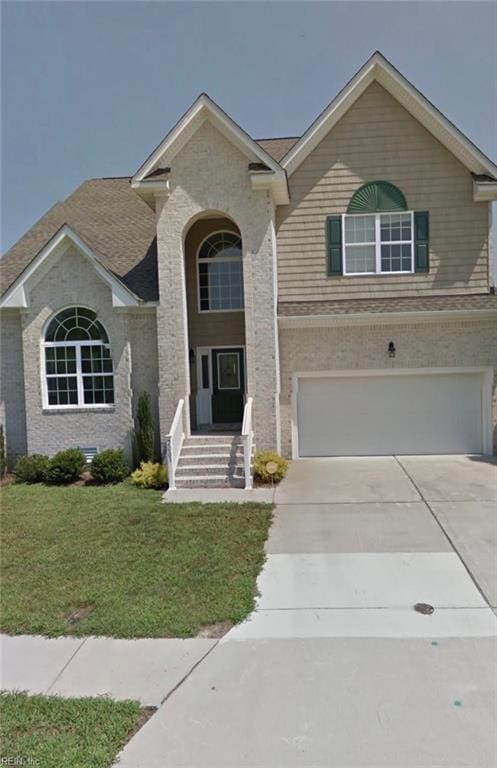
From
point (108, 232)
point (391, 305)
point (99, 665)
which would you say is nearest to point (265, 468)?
point (391, 305)

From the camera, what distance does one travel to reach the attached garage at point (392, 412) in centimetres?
1171

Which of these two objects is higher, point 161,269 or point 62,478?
point 161,269

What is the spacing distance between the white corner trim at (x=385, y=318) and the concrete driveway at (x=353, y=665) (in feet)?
19.3

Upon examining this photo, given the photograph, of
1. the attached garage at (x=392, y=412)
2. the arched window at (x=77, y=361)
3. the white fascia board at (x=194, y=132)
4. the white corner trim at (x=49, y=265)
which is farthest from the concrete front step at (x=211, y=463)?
the white fascia board at (x=194, y=132)

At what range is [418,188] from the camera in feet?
38.7

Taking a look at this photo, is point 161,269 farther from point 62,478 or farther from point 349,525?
point 349,525

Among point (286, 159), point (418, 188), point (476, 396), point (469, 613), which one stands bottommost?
point (469, 613)

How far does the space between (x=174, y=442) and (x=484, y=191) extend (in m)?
10.0

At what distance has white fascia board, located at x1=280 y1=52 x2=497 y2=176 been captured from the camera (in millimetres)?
11219

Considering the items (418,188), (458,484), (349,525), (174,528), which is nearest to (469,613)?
(349,525)

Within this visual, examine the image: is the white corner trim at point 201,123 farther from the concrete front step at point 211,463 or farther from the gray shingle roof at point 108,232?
the concrete front step at point 211,463

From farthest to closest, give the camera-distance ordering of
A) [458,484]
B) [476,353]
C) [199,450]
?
[476,353] → [199,450] → [458,484]

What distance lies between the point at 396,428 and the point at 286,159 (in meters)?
7.72

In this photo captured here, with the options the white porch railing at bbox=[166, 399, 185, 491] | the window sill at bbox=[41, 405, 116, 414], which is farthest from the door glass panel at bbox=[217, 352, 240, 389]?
the window sill at bbox=[41, 405, 116, 414]
